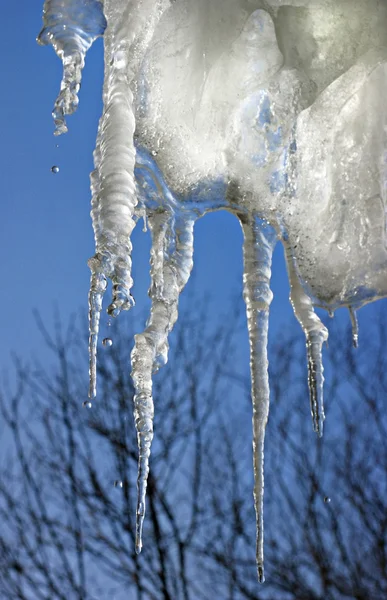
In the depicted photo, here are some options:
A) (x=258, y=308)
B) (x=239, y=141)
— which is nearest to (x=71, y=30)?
(x=239, y=141)

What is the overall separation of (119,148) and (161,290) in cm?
28

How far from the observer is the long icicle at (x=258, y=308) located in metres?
1.14

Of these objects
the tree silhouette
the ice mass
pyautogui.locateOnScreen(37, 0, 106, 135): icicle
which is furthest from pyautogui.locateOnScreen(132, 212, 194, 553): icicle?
the tree silhouette

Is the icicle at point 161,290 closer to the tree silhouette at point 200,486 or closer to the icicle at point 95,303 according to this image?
the icicle at point 95,303

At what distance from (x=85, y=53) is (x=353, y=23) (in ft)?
1.13

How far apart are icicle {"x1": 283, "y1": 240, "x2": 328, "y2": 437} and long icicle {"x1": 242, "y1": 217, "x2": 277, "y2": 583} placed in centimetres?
4

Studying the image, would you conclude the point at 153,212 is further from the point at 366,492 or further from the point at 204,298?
the point at 204,298

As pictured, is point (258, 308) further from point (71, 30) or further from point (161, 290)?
point (71, 30)

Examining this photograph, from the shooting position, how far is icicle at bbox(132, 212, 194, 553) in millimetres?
1120

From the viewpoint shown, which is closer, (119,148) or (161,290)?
(119,148)

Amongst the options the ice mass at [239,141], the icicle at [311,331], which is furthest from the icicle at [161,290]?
the icicle at [311,331]

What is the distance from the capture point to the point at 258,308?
1210 mm

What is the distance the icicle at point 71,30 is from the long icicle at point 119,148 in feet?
0.09

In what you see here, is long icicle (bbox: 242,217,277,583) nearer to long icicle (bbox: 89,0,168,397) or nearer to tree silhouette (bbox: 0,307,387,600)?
long icicle (bbox: 89,0,168,397)
